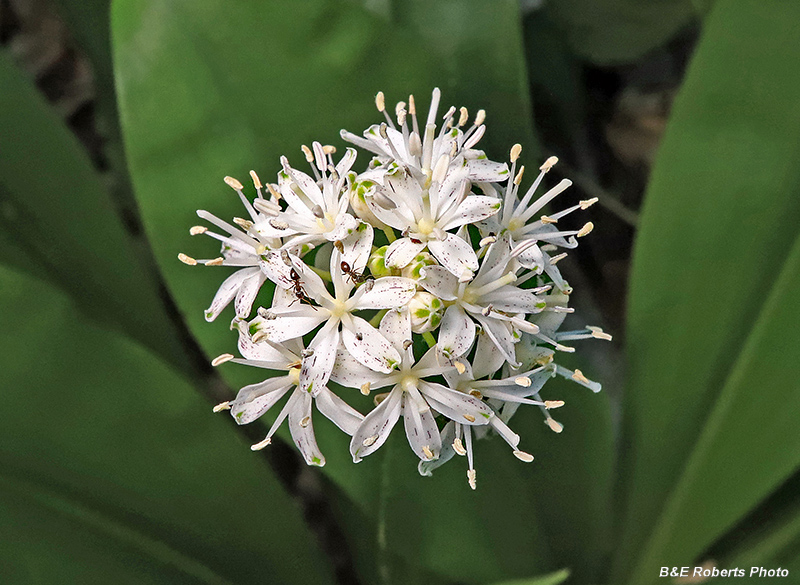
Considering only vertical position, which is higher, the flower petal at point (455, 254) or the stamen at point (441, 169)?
the stamen at point (441, 169)

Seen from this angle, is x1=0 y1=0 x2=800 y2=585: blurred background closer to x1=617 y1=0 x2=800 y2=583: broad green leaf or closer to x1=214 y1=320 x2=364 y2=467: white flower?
x1=617 y1=0 x2=800 y2=583: broad green leaf

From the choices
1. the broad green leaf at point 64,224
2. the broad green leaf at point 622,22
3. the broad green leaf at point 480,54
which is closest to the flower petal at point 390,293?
the broad green leaf at point 480,54

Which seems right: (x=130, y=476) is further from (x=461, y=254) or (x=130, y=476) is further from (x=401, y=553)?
(x=461, y=254)

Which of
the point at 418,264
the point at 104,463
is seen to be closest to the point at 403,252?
the point at 418,264

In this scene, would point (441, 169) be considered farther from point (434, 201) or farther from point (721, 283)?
point (721, 283)

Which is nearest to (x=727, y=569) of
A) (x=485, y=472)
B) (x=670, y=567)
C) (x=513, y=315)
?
(x=670, y=567)

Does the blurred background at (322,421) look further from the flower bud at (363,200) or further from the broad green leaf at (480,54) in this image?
the flower bud at (363,200)

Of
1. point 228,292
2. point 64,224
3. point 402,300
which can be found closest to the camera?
point 402,300

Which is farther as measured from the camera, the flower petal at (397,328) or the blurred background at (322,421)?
the blurred background at (322,421)
